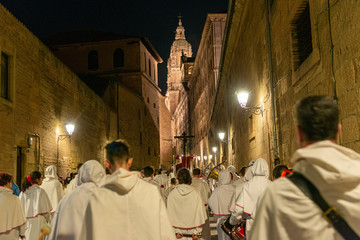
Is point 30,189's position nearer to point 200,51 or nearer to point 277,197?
point 277,197

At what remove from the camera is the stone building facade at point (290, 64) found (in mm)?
5285

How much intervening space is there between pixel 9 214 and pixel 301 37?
6564 mm

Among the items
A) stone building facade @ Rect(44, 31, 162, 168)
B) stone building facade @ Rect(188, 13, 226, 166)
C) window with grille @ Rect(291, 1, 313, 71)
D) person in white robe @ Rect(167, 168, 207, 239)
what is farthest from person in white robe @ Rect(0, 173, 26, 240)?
stone building facade @ Rect(44, 31, 162, 168)

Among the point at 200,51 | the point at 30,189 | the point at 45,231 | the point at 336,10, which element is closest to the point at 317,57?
the point at 336,10

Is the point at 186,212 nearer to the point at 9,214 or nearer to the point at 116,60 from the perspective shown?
the point at 9,214

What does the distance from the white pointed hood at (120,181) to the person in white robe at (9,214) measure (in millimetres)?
3602

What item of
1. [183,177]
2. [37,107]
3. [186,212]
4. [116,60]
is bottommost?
[186,212]

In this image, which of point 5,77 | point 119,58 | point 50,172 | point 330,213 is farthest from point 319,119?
point 119,58

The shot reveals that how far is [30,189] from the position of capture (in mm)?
8797

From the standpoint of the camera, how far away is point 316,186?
6.57ft

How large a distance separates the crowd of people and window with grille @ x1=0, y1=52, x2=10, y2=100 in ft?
28.9

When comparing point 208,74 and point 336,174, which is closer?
point 336,174

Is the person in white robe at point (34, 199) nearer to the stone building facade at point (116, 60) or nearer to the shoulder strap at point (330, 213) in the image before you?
the shoulder strap at point (330, 213)

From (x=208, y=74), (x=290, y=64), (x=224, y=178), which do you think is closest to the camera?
(x=224, y=178)
